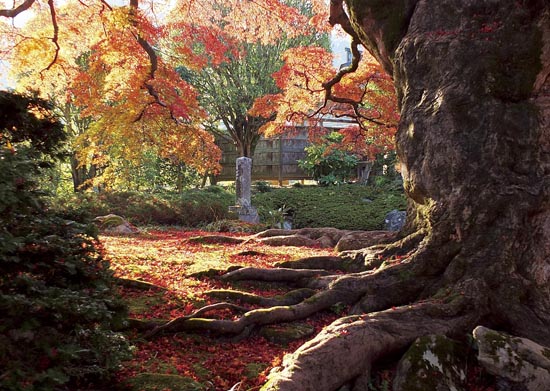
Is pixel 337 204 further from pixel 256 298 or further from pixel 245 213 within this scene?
pixel 256 298

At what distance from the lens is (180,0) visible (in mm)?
11086

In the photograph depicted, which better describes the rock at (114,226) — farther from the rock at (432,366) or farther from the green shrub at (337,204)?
the rock at (432,366)

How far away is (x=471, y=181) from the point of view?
15.9 feet

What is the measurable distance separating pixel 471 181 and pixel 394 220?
36.8 ft

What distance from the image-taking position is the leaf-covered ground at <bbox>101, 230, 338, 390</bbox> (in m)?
3.85

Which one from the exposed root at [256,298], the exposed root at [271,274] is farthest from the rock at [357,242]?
the exposed root at [256,298]

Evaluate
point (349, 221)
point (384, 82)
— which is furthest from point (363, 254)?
point (349, 221)

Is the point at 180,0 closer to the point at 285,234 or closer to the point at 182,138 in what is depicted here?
the point at 182,138

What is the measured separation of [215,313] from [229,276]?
1182mm

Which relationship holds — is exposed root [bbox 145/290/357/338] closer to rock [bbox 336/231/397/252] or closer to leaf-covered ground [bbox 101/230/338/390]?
leaf-covered ground [bbox 101/230/338/390]

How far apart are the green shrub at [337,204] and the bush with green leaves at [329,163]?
164cm

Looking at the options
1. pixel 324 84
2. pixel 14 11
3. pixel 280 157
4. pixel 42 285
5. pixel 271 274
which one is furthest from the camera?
pixel 280 157

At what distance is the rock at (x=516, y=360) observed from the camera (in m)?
3.68

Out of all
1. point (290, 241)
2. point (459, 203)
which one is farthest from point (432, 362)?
point (290, 241)
